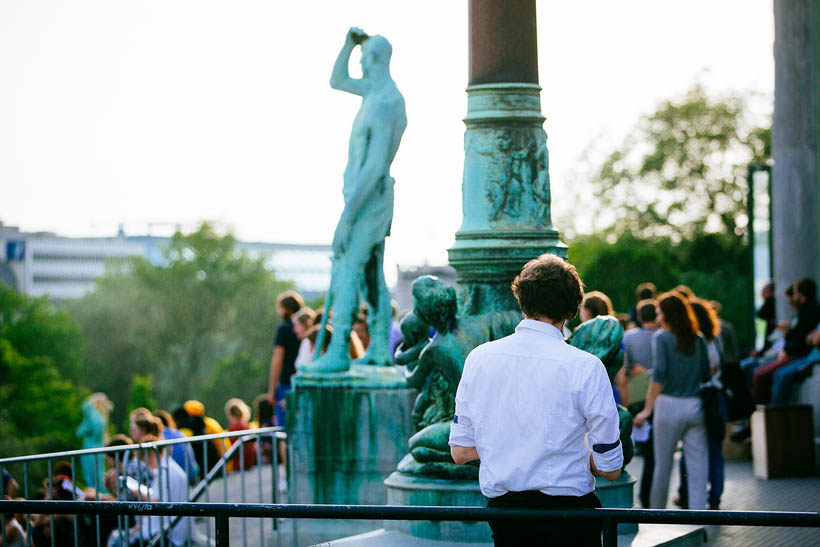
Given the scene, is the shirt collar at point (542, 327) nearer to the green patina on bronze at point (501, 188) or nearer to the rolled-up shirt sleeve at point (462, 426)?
the rolled-up shirt sleeve at point (462, 426)

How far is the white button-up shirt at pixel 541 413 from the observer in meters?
4.28

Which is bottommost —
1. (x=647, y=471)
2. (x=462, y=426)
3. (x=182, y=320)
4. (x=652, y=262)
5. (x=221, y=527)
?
(x=182, y=320)

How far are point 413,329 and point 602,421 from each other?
2617 millimetres

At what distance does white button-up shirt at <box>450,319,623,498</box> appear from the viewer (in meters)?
4.28

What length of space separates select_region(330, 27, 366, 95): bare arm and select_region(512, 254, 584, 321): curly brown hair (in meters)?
6.09

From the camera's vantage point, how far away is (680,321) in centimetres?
966

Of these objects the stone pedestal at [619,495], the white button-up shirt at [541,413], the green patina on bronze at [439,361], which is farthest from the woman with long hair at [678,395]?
the white button-up shirt at [541,413]

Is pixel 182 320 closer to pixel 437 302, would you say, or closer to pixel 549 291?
pixel 437 302

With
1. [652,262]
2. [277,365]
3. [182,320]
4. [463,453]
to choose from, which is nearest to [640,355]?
[277,365]

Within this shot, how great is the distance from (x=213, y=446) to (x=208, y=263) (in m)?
90.0

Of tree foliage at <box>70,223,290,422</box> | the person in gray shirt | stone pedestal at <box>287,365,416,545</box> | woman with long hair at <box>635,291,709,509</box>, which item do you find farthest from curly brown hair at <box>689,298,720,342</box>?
tree foliage at <box>70,223,290,422</box>

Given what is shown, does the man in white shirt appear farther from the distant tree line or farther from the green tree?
the green tree

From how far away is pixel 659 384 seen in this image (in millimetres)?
9836

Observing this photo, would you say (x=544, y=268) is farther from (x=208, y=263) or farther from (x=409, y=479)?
(x=208, y=263)
